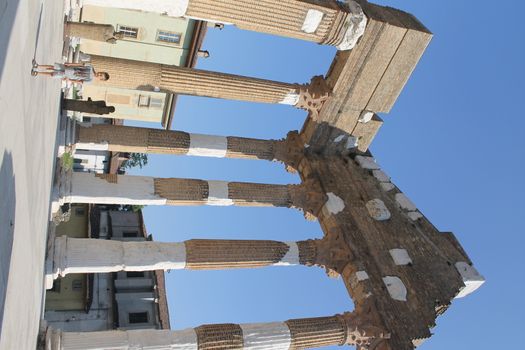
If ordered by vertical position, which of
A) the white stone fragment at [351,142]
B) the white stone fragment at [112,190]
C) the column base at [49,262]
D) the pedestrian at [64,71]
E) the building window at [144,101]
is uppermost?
the building window at [144,101]

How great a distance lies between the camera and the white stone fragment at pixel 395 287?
1305 centimetres

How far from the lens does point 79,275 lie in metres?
29.0

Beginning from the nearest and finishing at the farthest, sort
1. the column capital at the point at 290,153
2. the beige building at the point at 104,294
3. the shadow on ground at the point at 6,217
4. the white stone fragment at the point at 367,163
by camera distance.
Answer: the shadow on ground at the point at 6,217 < the column capital at the point at 290,153 < the white stone fragment at the point at 367,163 < the beige building at the point at 104,294

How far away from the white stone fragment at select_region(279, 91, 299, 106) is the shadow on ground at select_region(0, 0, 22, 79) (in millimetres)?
9880

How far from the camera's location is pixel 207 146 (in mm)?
14805

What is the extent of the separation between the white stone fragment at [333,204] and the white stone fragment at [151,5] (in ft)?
20.7

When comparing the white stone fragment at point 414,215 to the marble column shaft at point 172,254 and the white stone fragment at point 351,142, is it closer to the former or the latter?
the white stone fragment at point 351,142

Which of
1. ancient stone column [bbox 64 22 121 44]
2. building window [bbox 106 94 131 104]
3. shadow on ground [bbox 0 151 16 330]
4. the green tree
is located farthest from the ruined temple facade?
the green tree

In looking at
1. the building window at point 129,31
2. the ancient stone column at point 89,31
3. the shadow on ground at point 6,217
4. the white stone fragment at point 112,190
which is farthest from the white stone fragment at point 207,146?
the building window at point 129,31

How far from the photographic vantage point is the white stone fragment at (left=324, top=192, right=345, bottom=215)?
47.8 ft

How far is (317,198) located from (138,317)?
18604 millimetres

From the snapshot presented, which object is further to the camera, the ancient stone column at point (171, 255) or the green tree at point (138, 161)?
the green tree at point (138, 161)

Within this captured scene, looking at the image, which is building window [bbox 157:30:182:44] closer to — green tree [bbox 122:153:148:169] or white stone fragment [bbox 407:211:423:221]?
white stone fragment [bbox 407:211:423:221]

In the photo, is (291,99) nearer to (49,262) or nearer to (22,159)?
(49,262)
